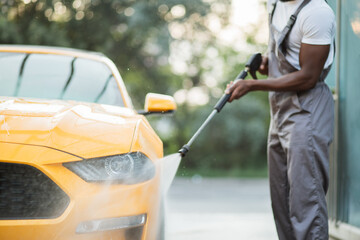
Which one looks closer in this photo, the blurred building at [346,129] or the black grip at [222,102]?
the black grip at [222,102]

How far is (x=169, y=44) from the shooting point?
18.6 meters

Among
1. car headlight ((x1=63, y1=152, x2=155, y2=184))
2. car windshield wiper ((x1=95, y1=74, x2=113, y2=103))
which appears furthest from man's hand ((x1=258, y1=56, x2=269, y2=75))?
car headlight ((x1=63, y1=152, x2=155, y2=184))

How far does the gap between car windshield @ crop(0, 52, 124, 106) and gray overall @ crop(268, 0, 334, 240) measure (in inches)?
46.6

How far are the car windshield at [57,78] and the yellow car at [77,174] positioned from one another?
22.4 inches

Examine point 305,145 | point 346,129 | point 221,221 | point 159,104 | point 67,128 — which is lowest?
point 221,221

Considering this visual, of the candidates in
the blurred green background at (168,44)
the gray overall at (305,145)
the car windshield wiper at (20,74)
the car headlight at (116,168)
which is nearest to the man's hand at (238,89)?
the gray overall at (305,145)

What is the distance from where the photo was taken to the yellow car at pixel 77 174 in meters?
2.34

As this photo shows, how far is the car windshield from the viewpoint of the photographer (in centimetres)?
363

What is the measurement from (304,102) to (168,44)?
15.8m

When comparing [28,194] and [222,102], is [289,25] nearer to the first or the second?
[222,102]

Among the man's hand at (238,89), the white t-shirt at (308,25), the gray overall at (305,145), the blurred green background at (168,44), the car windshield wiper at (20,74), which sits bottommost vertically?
the blurred green background at (168,44)

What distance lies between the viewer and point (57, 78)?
3.81m

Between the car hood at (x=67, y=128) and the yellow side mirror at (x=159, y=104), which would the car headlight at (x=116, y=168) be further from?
the yellow side mirror at (x=159, y=104)

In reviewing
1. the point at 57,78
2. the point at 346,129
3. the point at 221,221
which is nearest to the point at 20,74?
the point at 57,78
